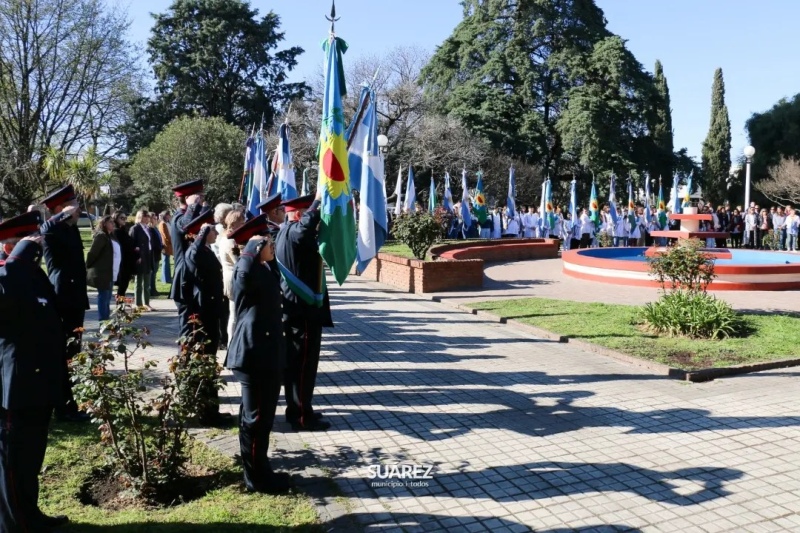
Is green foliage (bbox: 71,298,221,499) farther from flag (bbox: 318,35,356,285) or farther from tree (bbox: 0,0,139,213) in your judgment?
tree (bbox: 0,0,139,213)

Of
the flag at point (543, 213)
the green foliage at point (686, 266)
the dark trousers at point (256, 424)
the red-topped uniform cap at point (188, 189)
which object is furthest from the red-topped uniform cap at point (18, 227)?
the flag at point (543, 213)

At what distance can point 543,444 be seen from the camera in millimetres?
5602

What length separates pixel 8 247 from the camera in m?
4.20

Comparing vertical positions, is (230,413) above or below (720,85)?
below

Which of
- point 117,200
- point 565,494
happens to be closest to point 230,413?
point 565,494

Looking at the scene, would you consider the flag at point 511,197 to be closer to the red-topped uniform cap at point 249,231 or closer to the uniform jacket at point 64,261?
the uniform jacket at point 64,261

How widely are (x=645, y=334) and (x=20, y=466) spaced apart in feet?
27.5

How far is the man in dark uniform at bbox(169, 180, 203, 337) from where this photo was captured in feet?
21.1

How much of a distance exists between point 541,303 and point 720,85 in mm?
47304

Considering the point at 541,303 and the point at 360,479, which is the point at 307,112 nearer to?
the point at 541,303

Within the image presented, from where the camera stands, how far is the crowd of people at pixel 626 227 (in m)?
26.5

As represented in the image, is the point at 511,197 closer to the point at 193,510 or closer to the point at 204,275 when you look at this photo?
the point at 204,275

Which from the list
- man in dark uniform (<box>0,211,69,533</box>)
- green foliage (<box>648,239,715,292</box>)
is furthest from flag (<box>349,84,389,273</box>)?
green foliage (<box>648,239,715,292</box>)

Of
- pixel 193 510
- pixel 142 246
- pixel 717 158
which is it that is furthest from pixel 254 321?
pixel 717 158
